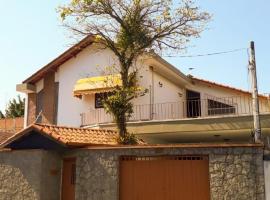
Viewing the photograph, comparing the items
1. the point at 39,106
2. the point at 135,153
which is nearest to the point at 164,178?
the point at 135,153

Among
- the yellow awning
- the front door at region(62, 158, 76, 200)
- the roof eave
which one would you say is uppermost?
the roof eave

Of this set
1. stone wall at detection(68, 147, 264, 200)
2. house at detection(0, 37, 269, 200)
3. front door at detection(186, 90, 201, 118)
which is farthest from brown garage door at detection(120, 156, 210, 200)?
front door at detection(186, 90, 201, 118)

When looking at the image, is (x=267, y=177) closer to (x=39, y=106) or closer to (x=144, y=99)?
(x=144, y=99)

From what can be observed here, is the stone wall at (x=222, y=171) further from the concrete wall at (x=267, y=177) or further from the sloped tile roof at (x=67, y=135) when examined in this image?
the sloped tile roof at (x=67, y=135)

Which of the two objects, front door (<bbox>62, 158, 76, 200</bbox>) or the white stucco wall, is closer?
front door (<bbox>62, 158, 76, 200</bbox>)

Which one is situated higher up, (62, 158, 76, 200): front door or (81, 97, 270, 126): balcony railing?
(81, 97, 270, 126): balcony railing

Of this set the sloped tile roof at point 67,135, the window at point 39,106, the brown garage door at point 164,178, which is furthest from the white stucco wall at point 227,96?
the brown garage door at point 164,178

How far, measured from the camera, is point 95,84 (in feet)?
75.4

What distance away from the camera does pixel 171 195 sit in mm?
13141

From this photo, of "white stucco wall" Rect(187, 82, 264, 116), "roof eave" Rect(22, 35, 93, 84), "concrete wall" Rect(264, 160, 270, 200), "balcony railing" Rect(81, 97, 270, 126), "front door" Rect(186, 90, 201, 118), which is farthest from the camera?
"front door" Rect(186, 90, 201, 118)

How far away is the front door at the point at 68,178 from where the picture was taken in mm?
15531

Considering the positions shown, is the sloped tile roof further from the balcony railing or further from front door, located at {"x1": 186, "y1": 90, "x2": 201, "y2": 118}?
front door, located at {"x1": 186, "y1": 90, "x2": 201, "y2": 118}

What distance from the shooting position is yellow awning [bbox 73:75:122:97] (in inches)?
855

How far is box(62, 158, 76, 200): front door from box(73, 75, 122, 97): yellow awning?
613cm
